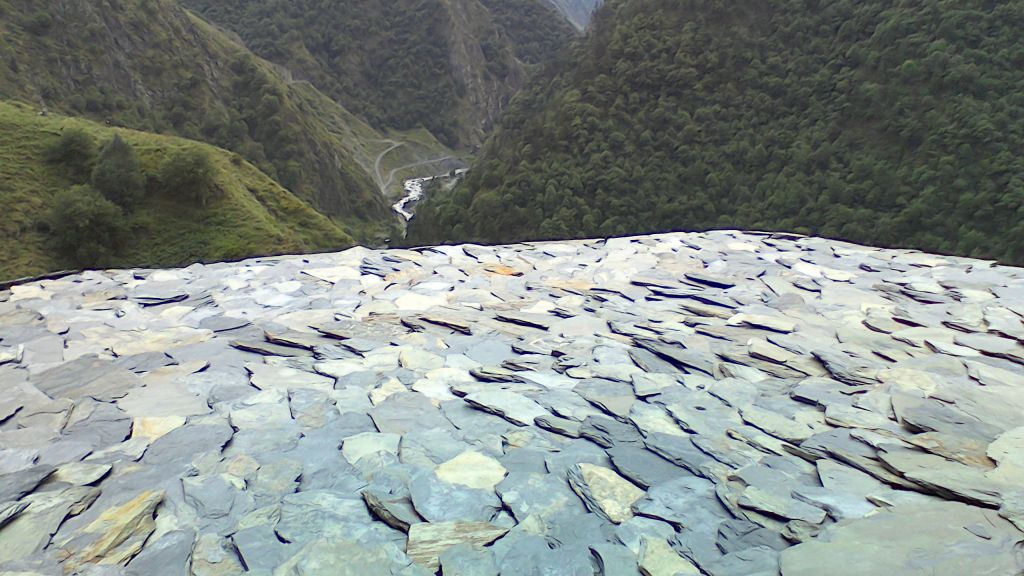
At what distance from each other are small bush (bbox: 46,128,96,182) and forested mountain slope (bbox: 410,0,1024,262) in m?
17.8

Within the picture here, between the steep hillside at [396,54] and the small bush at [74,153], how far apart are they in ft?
192

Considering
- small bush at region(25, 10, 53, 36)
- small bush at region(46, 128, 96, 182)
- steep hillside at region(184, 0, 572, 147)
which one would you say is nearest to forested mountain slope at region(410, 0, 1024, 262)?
small bush at region(46, 128, 96, 182)

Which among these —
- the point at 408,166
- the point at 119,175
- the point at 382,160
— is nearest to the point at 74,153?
the point at 119,175

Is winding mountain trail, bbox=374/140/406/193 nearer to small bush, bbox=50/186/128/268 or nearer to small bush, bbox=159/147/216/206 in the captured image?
small bush, bbox=159/147/216/206

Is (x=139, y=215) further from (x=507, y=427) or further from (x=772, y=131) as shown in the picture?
(x=772, y=131)

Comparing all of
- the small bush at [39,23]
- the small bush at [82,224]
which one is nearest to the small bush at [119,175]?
the small bush at [82,224]

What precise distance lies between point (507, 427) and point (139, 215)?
27.0m

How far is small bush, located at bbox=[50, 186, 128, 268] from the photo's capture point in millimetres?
23109

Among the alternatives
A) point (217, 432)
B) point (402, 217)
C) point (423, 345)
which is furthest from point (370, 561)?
point (402, 217)

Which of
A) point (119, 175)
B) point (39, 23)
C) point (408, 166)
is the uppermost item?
point (39, 23)

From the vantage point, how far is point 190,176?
2559 centimetres

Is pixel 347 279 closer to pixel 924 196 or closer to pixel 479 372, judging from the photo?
pixel 479 372

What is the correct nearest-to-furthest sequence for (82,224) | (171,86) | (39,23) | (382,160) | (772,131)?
(82,224), (772,131), (39,23), (171,86), (382,160)

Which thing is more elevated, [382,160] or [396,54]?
[396,54]
